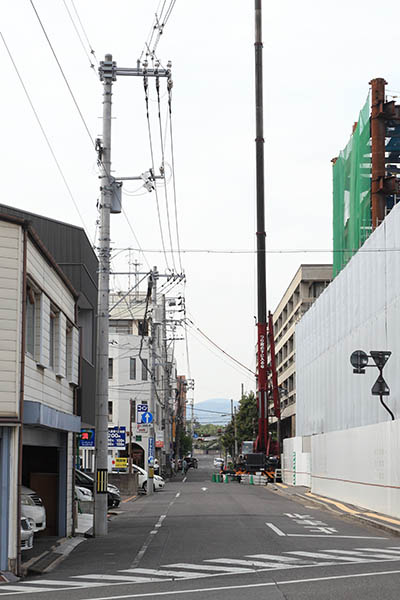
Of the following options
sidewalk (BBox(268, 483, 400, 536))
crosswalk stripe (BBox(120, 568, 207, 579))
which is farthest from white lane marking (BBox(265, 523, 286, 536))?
crosswalk stripe (BBox(120, 568, 207, 579))

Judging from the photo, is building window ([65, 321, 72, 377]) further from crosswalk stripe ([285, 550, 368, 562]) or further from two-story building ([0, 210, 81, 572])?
crosswalk stripe ([285, 550, 368, 562])

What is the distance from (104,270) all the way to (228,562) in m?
9.73

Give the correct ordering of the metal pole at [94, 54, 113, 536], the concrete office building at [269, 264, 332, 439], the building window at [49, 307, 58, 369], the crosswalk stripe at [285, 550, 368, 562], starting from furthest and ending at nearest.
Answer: the concrete office building at [269, 264, 332, 439] < the metal pole at [94, 54, 113, 536] < the building window at [49, 307, 58, 369] < the crosswalk stripe at [285, 550, 368, 562]

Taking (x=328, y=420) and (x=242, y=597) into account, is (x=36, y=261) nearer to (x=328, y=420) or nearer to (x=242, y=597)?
(x=242, y=597)

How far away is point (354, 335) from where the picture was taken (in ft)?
128

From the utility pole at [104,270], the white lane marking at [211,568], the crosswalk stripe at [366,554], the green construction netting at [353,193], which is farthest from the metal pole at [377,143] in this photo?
the white lane marking at [211,568]

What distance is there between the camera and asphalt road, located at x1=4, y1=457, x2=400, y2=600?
12867mm

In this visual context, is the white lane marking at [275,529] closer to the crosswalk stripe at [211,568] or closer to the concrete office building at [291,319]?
the crosswalk stripe at [211,568]

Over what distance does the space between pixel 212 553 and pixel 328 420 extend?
2928 centimetres

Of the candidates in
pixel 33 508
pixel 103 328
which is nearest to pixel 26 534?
pixel 33 508

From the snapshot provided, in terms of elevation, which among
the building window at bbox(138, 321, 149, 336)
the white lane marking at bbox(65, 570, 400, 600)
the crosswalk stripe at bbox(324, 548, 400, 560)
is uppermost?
the building window at bbox(138, 321, 149, 336)

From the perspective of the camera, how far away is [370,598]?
12.0 meters

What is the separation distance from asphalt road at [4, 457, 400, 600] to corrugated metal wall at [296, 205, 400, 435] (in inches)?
319

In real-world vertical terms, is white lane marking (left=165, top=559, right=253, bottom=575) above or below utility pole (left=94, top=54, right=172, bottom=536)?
below
